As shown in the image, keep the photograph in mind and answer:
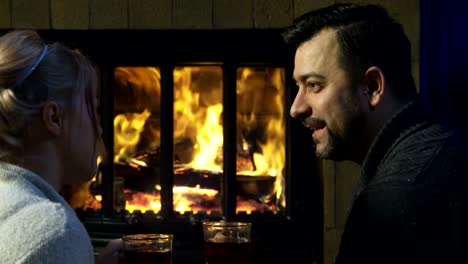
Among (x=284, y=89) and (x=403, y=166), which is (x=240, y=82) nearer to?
(x=284, y=89)

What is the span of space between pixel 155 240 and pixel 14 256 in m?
0.38

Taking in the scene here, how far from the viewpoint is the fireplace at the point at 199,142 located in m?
2.96

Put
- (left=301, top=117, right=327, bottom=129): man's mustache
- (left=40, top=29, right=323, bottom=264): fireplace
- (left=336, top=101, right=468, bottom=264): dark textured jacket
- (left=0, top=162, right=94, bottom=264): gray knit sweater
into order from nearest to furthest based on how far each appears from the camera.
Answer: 1. (left=0, top=162, right=94, bottom=264): gray knit sweater
2. (left=336, top=101, right=468, bottom=264): dark textured jacket
3. (left=301, top=117, right=327, bottom=129): man's mustache
4. (left=40, top=29, right=323, bottom=264): fireplace

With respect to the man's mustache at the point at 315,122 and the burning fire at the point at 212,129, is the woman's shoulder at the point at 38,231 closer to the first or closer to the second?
the man's mustache at the point at 315,122

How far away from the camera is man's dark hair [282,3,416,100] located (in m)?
1.77

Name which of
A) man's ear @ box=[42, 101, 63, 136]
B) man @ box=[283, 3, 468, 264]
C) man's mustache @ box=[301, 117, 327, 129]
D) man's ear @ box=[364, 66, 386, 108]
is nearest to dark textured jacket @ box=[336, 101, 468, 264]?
man @ box=[283, 3, 468, 264]

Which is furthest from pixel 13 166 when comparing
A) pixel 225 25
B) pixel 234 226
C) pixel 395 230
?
pixel 225 25

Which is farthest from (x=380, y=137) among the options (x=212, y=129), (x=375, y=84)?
(x=212, y=129)

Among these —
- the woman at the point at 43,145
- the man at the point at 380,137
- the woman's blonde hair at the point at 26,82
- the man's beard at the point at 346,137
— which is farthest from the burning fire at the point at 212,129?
the woman's blonde hair at the point at 26,82

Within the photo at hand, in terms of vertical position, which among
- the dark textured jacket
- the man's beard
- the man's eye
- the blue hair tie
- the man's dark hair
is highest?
the man's dark hair

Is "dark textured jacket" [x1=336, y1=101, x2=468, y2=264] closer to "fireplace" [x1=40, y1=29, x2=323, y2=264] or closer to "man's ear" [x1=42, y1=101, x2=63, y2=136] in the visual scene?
"man's ear" [x1=42, y1=101, x2=63, y2=136]

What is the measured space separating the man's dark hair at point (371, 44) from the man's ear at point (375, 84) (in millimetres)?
16

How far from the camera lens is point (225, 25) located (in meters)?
2.87

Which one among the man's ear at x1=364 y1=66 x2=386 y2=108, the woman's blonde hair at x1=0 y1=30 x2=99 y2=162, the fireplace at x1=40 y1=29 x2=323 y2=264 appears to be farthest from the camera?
the fireplace at x1=40 y1=29 x2=323 y2=264
